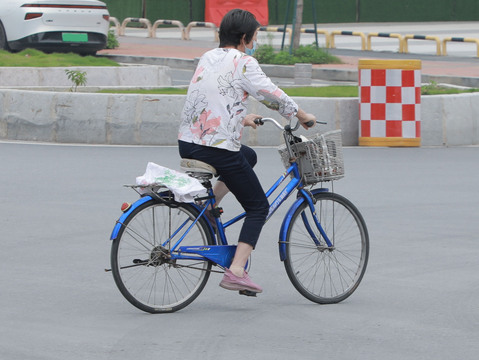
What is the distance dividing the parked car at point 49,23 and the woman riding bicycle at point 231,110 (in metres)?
15.1

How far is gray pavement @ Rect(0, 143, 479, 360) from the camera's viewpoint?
5500mm

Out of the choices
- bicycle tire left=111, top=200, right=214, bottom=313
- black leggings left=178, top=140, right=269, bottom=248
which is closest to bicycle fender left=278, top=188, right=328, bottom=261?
black leggings left=178, top=140, right=269, bottom=248

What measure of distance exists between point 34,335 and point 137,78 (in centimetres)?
1250

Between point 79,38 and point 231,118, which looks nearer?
point 231,118

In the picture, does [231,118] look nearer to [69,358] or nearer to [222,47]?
[222,47]

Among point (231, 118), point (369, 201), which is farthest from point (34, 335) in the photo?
point (369, 201)

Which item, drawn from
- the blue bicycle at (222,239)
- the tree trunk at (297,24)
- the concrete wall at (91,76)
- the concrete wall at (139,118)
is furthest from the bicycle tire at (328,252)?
the tree trunk at (297,24)

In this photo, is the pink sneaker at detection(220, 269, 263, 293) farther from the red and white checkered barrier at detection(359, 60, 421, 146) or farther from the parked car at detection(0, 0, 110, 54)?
the parked car at detection(0, 0, 110, 54)

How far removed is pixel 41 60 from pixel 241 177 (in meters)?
13.2

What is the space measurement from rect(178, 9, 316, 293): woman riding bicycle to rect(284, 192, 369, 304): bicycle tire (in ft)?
0.97

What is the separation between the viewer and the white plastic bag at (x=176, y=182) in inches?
236

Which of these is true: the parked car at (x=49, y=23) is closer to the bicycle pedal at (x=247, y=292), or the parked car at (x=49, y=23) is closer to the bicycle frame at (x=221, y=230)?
the bicycle frame at (x=221, y=230)

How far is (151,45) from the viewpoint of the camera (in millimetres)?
30125

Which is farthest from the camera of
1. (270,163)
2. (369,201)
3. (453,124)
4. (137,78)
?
(137,78)
